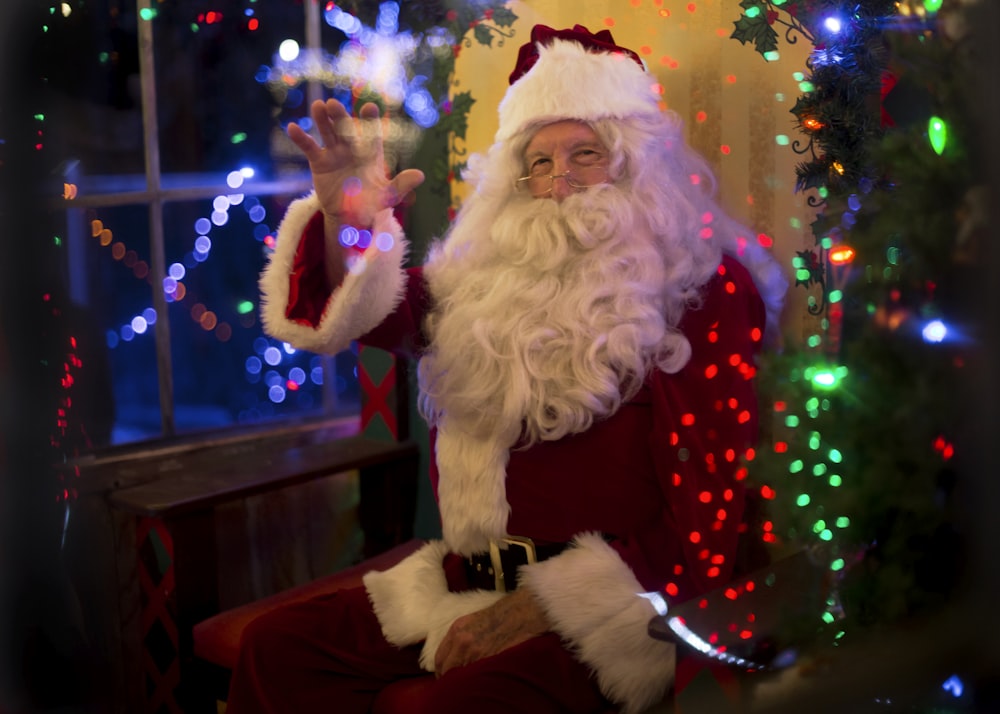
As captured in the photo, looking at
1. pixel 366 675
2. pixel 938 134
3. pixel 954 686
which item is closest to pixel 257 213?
pixel 366 675

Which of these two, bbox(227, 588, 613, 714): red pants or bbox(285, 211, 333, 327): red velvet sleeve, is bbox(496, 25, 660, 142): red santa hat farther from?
bbox(227, 588, 613, 714): red pants

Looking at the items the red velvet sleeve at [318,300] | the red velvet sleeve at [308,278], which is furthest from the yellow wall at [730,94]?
the red velvet sleeve at [308,278]

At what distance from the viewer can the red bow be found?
2.06m

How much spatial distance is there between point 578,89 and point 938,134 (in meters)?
0.89

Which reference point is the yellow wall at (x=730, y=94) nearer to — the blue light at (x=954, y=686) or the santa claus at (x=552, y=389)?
the santa claus at (x=552, y=389)

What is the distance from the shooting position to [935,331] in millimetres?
1263

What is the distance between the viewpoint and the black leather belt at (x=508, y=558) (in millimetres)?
1886

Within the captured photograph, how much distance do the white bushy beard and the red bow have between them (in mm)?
306

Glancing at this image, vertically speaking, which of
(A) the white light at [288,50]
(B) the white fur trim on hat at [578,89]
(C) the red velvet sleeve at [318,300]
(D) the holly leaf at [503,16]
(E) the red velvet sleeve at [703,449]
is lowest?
(E) the red velvet sleeve at [703,449]

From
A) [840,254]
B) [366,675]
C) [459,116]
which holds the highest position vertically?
[459,116]

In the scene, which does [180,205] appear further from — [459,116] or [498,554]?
[498,554]

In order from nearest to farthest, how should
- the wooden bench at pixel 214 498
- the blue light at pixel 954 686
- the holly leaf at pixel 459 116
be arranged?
the blue light at pixel 954 686 < the wooden bench at pixel 214 498 < the holly leaf at pixel 459 116

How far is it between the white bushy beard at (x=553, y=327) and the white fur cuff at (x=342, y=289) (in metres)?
0.15

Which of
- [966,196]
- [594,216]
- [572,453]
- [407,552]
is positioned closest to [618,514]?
[572,453]
